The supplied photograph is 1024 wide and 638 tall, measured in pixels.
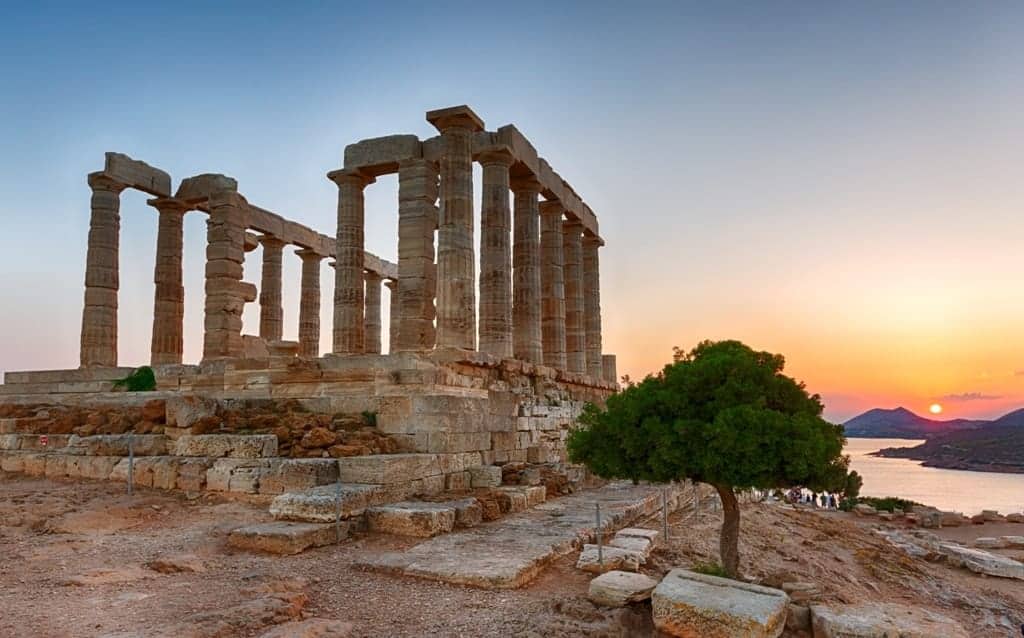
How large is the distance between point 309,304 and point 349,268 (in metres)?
8.06

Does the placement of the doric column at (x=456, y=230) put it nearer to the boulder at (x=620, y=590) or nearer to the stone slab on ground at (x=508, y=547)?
the stone slab on ground at (x=508, y=547)

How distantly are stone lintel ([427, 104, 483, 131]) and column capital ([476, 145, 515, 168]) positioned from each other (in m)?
1.02

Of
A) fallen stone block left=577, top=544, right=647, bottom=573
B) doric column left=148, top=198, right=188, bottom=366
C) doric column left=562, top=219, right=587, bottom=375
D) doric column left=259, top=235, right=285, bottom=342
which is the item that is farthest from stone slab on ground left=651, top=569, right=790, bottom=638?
doric column left=259, top=235, right=285, bottom=342

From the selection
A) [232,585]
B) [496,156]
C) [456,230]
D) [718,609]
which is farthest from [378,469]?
[496,156]

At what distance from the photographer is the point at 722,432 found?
21.9ft

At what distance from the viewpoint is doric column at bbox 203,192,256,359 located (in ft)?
75.3

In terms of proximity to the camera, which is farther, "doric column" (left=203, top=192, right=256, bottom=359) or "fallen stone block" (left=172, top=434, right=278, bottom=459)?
"doric column" (left=203, top=192, right=256, bottom=359)

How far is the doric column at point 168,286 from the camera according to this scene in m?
23.2

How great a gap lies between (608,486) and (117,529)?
10.1m

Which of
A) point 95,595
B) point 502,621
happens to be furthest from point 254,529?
point 502,621

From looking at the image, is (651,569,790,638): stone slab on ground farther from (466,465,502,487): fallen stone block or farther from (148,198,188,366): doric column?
(148,198,188,366): doric column

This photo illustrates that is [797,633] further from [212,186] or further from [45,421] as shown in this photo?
[212,186]

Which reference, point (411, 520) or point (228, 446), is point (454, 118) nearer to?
point (228, 446)

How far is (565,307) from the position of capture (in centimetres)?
2622
